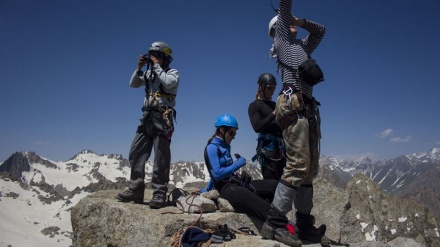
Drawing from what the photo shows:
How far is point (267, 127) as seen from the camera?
26.8ft

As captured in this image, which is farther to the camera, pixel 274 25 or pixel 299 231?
pixel 274 25

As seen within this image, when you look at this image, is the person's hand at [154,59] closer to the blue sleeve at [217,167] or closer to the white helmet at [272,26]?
the blue sleeve at [217,167]

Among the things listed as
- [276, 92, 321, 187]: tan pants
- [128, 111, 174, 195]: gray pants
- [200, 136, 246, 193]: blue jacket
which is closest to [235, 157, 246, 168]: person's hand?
[200, 136, 246, 193]: blue jacket

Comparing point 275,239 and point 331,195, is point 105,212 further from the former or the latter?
point 331,195

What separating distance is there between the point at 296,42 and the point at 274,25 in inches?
32.2

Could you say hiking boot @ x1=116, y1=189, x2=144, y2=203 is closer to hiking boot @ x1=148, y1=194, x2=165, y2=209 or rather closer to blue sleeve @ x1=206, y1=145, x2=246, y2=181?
hiking boot @ x1=148, y1=194, x2=165, y2=209

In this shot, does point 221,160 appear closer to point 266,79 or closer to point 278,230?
point 266,79

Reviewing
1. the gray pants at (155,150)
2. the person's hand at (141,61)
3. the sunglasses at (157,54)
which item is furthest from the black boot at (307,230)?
the person's hand at (141,61)

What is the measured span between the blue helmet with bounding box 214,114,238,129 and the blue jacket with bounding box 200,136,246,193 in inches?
16.5

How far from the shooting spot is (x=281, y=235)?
5.71 m

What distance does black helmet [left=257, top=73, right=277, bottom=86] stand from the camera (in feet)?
30.0

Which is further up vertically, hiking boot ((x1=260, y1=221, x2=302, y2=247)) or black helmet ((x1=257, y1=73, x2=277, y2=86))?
black helmet ((x1=257, y1=73, x2=277, y2=86))

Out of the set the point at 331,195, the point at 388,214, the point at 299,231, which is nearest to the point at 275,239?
the point at 299,231

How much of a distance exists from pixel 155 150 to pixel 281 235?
13.6 feet
